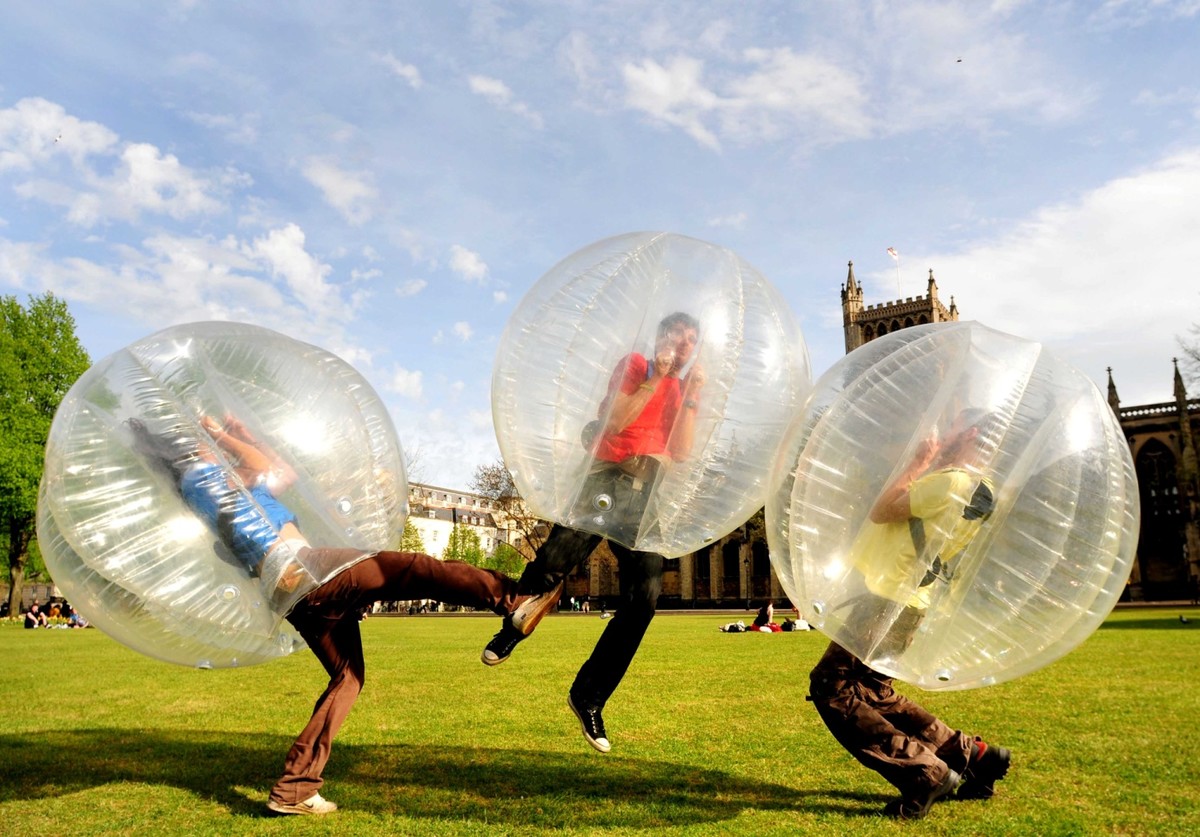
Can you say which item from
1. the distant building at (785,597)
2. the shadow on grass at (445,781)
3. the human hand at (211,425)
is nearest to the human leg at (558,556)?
the shadow on grass at (445,781)

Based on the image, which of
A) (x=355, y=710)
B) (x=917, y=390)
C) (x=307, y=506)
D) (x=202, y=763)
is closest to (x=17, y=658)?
(x=355, y=710)

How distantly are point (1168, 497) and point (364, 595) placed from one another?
258 ft

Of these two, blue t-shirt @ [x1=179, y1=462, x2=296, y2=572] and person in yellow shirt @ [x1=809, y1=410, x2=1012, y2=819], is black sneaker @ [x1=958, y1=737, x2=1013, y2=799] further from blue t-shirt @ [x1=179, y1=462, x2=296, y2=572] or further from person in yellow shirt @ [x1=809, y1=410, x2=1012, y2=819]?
blue t-shirt @ [x1=179, y1=462, x2=296, y2=572]

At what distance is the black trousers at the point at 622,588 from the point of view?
4895 millimetres

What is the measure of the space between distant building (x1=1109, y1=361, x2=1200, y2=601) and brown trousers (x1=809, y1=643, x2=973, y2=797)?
6971 centimetres

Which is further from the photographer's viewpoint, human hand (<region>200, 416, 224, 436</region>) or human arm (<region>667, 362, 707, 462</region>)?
human hand (<region>200, 416, 224, 436</region>)

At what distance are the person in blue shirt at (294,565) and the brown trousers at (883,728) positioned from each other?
1.91 metres

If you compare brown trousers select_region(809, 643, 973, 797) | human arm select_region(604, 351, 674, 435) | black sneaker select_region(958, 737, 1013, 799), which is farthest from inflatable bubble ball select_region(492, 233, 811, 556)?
black sneaker select_region(958, 737, 1013, 799)

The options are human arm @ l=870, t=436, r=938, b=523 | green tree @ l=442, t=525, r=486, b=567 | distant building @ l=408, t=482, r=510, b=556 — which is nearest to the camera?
human arm @ l=870, t=436, r=938, b=523

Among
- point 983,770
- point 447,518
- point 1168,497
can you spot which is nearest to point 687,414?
point 983,770

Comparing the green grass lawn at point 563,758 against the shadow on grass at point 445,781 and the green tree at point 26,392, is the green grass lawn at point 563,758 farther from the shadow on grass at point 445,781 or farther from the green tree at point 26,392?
the green tree at point 26,392

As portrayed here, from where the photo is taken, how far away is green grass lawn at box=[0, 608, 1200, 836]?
465 centimetres

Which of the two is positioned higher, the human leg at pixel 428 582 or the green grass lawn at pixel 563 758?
the human leg at pixel 428 582

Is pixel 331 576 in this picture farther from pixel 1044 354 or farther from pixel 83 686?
pixel 83 686
